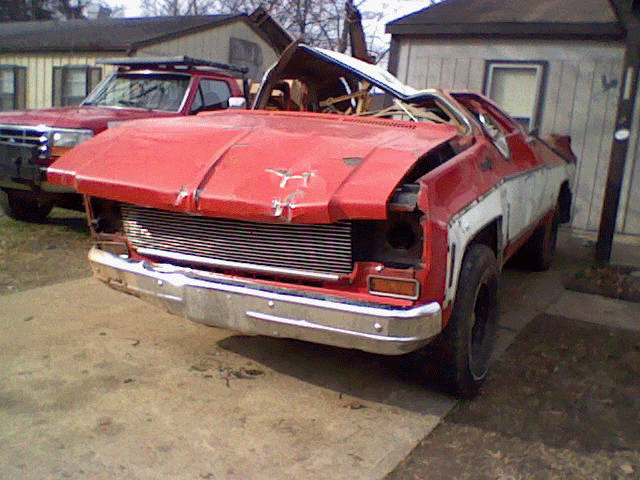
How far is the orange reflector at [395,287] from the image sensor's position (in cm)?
301

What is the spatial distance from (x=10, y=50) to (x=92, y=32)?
2117 mm

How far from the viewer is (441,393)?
12.1 ft

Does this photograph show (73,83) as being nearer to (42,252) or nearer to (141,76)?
(141,76)

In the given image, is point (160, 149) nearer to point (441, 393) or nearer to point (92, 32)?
point (441, 393)

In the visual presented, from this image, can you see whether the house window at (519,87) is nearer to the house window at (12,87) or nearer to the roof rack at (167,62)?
the roof rack at (167,62)

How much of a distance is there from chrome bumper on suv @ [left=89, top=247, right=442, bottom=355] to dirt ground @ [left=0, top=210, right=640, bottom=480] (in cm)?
57

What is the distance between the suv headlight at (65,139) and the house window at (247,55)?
37.4 feet

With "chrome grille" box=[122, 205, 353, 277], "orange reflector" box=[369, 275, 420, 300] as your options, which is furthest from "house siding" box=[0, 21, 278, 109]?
"orange reflector" box=[369, 275, 420, 300]

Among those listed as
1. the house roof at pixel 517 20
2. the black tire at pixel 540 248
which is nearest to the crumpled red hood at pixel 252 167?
the black tire at pixel 540 248

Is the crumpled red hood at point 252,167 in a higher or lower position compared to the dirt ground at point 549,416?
higher

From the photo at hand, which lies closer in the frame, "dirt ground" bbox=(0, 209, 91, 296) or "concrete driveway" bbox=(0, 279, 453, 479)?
"concrete driveway" bbox=(0, 279, 453, 479)

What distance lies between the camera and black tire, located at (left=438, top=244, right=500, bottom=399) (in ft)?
11.0

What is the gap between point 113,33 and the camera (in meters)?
16.2

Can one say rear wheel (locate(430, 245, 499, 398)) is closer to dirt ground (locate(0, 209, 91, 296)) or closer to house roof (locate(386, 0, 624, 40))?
dirt ground (locate(0, 209, 91, 296))
